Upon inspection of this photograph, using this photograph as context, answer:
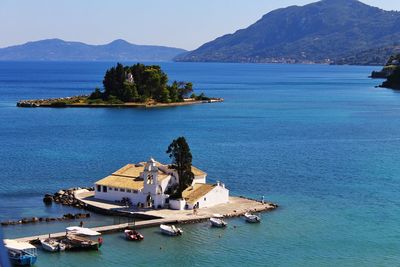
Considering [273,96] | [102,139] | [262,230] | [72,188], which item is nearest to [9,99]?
[273,96]

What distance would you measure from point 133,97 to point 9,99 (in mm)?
38798

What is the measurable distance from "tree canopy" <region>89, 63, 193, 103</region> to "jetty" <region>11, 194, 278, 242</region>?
3683 inches

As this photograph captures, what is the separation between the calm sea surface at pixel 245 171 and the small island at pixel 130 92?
7031 millimetres

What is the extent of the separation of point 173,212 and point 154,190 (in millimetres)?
2220

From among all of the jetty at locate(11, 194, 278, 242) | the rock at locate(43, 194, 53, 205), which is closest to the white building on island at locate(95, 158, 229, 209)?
the jetty at locate(11, 194, 278, 242)

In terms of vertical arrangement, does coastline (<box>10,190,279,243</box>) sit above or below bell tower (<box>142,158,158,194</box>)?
below

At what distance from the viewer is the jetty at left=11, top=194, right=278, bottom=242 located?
4450 cm

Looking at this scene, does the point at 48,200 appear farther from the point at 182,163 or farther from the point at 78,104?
the point at 78,104

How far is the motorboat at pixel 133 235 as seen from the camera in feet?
138

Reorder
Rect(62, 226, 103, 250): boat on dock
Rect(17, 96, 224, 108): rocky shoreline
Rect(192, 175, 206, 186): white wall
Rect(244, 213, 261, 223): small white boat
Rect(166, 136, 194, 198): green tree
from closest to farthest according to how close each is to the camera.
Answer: Rect(62, 226, 103, 250): boat on dock → Rect(244, 213, 261, 223): small white boat → Rect(166, 136, 194, 198): green tree → Rect(192, 175, 206, 186): white wall → Rect(17, 96, 224, 108): rocky shoreline

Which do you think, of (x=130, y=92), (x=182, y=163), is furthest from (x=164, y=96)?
(x=182, y=163)

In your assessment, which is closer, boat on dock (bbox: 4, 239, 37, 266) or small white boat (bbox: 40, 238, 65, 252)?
boat on dock (bbox: 4, 239, 37, 266)

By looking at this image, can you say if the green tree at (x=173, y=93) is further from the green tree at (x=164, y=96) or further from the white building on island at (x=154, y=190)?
→ the white building on island at (x=154, y=190)

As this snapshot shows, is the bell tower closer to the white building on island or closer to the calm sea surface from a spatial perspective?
the white building on island
